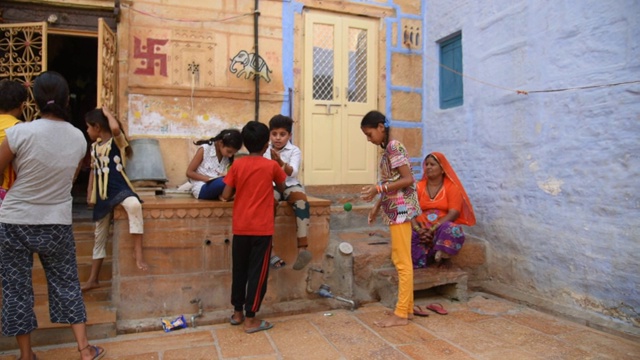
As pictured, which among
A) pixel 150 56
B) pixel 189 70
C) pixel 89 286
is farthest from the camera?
pixel 189 70

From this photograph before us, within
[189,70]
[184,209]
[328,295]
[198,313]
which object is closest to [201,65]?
[189,70]

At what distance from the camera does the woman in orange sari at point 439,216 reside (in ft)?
14.4

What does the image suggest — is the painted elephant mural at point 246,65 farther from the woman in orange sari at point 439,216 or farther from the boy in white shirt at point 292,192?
the woman in orange sari at point 439,216

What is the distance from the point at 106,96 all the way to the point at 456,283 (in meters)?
4.15

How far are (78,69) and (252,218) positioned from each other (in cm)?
612

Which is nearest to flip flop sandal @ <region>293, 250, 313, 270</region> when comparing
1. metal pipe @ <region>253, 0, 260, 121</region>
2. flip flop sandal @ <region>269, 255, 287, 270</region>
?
flip flop sandal @ <region>269, 255, 287, 270</region>

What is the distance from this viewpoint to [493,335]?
347 cm

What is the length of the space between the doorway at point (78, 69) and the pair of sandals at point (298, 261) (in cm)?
482

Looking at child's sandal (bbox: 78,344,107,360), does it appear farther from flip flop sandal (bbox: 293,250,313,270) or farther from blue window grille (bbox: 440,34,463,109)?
blue window grille (bbox: 440,34,463,109)

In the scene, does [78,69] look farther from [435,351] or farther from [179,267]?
[435,351]

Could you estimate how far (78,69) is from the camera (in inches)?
306

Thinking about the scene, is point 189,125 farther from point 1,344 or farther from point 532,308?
point 532,308

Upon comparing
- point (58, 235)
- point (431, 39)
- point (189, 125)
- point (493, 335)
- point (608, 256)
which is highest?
point (431, 39)

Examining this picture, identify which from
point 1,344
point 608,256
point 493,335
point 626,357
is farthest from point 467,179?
point 1,344
